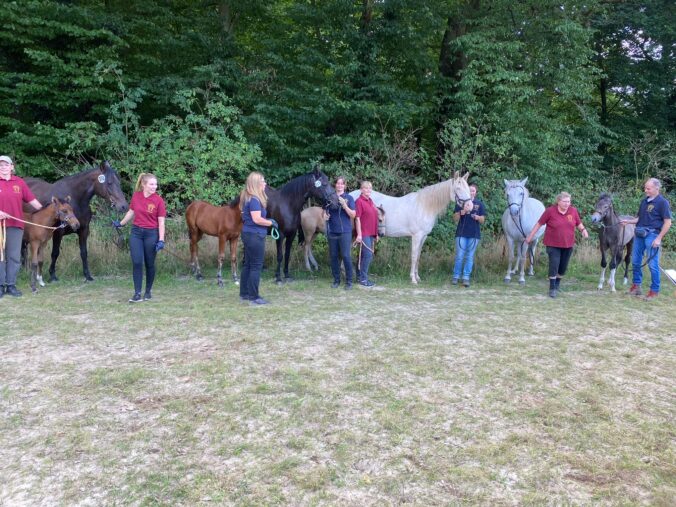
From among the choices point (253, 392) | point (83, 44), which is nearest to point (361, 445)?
point (253, 392)

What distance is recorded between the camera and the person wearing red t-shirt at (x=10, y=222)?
7.30 m

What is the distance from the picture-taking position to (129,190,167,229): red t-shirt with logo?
6934 mm

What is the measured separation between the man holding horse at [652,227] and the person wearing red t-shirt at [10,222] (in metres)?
9.73

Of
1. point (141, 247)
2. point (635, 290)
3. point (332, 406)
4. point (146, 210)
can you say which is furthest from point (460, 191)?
point (332, 406)

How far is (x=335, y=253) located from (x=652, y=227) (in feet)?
17.1

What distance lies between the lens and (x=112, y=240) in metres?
11.2

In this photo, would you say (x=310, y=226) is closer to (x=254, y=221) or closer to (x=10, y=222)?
(x=254, y=221)

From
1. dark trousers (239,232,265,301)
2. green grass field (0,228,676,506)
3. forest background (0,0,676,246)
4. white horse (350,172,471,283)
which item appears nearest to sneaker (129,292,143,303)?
green grass field (0,228,676,506)

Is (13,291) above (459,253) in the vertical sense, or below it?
below

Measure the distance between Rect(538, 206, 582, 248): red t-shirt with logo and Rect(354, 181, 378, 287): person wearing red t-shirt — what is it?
290 centimetres

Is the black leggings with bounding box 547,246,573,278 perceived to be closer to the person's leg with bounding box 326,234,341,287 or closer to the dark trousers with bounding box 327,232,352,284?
the dark trousers with bounding box 327,232,352,284

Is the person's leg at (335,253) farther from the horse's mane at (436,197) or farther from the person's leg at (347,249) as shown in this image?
the horse's mane at (436,197)

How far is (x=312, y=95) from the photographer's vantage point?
14805mm

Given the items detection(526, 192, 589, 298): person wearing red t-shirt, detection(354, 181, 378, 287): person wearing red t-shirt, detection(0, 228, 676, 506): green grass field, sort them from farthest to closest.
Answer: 1. detection(354, 181, 378, 287): person wearing red t-shirt
2. detection(526, 192, 589, 298): person wearing red t-shirt
3. detection(0, 228, 676, 506): green grass field
